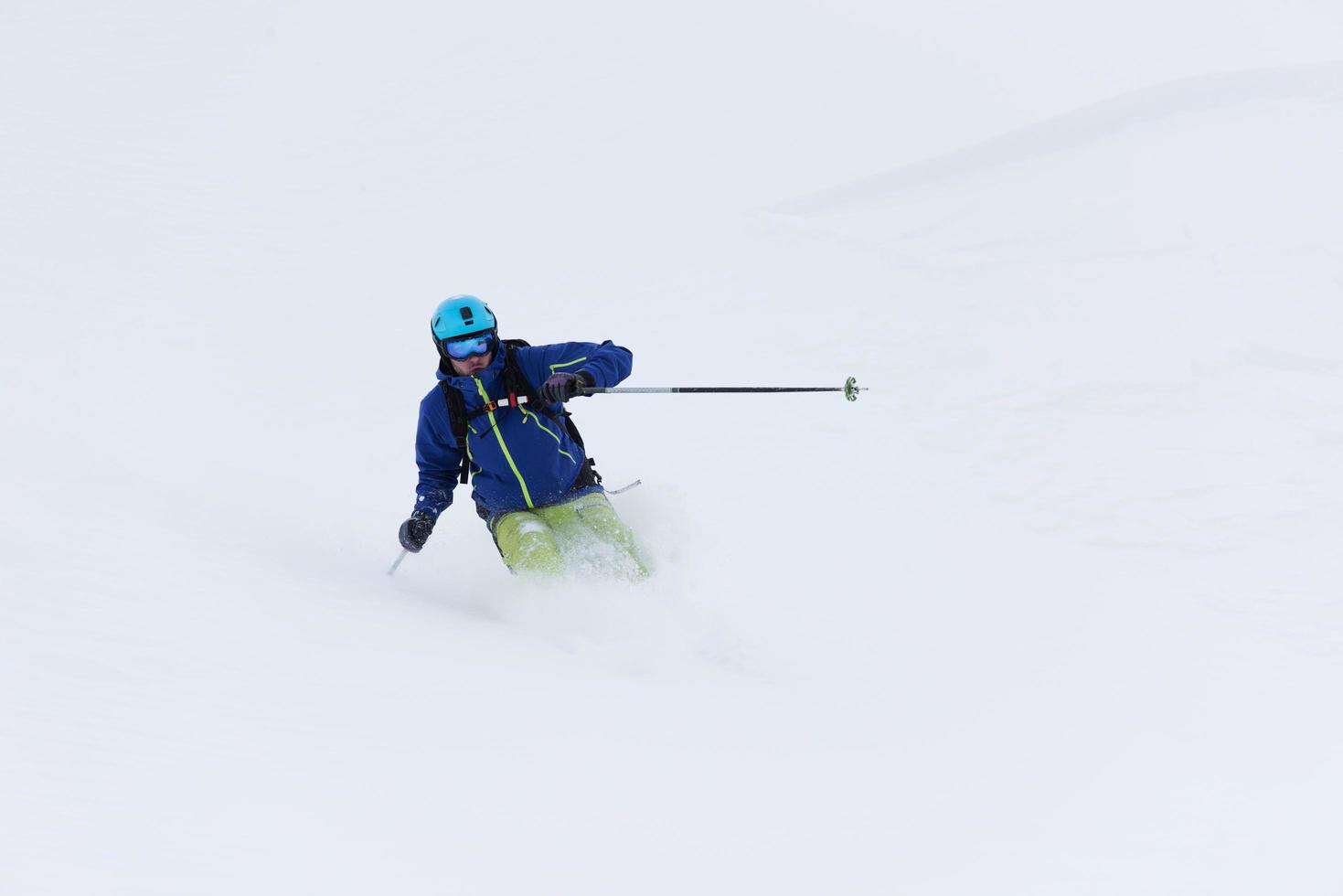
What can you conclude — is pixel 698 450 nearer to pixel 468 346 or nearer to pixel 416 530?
pixel 416 530

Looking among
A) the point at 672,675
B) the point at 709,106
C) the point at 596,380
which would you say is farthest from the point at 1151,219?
the point at 672,675

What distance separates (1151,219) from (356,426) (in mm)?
9216

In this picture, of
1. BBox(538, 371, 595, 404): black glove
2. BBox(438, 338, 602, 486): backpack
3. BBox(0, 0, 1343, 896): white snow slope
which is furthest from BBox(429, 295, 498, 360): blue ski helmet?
BBox(0, 0, 1343, 896): white snow slope

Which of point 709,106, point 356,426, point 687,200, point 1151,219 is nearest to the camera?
point 356,426

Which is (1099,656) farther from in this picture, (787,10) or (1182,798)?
A: (787,10)

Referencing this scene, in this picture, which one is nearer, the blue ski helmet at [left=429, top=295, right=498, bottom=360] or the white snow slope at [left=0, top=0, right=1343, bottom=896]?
the white snow slope at [left=0, top=0, right=1343, bottom=896]

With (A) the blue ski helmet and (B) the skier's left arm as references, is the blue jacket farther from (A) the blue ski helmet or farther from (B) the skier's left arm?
(A) the blue ski helmet

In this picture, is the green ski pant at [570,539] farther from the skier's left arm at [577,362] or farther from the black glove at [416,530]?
the skier's left arm at [577,362]

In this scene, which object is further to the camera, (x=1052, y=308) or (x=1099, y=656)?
(x=1052, y=308)

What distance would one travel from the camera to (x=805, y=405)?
34.2 ft

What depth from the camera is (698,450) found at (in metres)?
9.40

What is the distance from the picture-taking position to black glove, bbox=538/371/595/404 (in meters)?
4.99

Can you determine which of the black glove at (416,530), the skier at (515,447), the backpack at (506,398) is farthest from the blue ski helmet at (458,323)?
the black glove at (416,530)

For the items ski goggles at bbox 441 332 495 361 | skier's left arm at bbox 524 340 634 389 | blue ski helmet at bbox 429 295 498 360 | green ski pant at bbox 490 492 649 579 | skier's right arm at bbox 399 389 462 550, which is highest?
blue ski helmet at bbox 429 295 498 360
